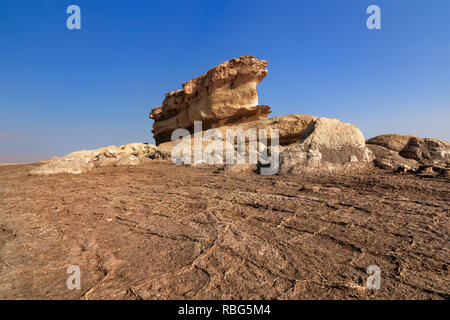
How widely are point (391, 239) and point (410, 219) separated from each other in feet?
2.05

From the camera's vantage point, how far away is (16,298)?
1297 millimetres

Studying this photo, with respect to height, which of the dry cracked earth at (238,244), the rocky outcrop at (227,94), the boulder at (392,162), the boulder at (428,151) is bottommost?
the dry cracked earth at (238,244)

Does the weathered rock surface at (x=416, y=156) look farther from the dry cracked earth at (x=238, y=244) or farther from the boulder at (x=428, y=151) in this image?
the dry cracked earth at (x=238, y=244)

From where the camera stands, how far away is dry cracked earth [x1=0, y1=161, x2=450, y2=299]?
1.34 metres

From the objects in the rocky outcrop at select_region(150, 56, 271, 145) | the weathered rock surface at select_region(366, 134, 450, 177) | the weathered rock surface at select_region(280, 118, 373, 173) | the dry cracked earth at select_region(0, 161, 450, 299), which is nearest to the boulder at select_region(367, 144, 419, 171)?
the weathered rock surface at select_region(366, 134, 450, 177)

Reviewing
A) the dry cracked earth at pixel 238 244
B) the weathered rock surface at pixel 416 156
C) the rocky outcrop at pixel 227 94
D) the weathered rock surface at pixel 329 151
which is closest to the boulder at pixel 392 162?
the weathered rock surface at pixel 416 156

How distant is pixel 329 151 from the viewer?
5023 millimetres

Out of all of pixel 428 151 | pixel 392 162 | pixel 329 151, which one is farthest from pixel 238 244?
pixel 428 151

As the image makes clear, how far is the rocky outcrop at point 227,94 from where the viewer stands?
1394 cm

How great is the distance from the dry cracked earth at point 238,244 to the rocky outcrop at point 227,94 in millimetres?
12005

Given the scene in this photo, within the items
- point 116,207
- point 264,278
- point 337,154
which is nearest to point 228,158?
point 337,154

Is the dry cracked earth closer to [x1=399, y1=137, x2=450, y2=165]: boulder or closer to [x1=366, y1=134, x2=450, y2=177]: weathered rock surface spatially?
[x1=366, y1=134, x2=450, y2=177]: weathered rock surface

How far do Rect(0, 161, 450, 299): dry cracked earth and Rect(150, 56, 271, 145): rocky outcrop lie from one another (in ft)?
39.4

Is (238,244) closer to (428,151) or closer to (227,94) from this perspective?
(428,151)
